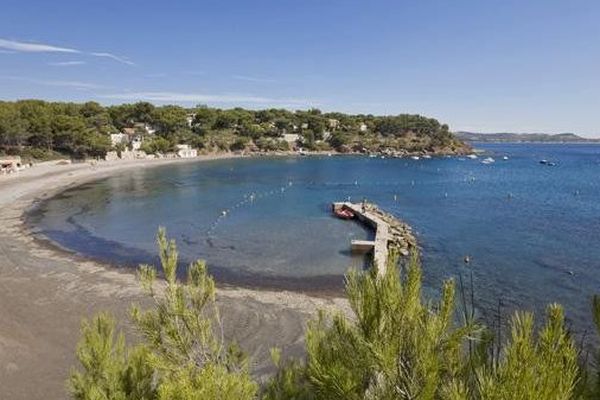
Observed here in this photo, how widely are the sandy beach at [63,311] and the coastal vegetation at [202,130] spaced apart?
2347 inches

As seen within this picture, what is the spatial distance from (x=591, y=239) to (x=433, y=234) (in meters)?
11.7

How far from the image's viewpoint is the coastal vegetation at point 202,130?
283ft

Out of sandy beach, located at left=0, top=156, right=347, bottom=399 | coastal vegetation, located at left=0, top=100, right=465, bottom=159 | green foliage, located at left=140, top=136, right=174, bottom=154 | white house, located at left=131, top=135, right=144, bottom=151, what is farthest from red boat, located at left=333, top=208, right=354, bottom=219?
green foliage, located at left=140, top=136, right=174, bottom=154

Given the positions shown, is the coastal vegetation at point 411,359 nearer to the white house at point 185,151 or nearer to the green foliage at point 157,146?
the green foliage at point 157,146

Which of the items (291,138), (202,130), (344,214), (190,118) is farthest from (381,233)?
(291,138)

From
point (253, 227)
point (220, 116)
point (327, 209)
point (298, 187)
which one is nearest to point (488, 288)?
point (253, 227)

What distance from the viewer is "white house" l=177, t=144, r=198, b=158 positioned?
4432 inches

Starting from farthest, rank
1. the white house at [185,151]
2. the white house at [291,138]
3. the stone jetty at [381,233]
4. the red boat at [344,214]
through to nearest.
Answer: the white house at [291,138]
the white house at [185,151]
the red boat at [344,214]
the stone jetty at [381,233]

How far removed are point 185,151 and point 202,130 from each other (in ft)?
41.5

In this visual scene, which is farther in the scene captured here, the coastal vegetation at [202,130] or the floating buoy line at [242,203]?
the coastal vegetation at [202,130]

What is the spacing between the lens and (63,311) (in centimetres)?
2044

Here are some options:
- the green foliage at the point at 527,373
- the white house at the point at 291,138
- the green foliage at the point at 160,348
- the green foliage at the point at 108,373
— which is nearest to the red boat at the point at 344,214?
the green foliage at the point at 160,348

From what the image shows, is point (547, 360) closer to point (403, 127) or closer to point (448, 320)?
point (448, 320)

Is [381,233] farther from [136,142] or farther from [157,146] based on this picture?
[136,142]
